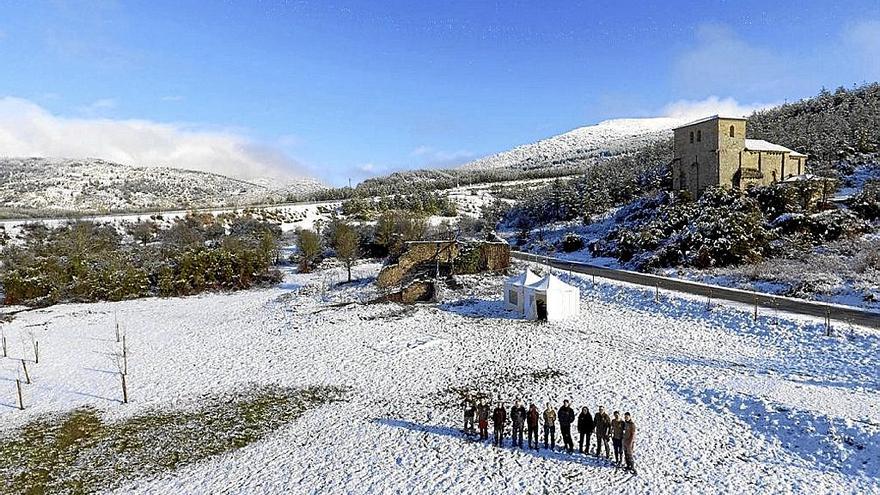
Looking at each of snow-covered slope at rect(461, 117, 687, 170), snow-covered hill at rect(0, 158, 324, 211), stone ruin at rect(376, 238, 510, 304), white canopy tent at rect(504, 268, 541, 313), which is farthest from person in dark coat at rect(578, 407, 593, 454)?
snow-covered slope at rect(461, 117, 687, 170)

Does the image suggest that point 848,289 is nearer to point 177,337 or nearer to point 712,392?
point 712,392

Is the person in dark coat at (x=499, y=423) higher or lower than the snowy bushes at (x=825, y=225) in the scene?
lower

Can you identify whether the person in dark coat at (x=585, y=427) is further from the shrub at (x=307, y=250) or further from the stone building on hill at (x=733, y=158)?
the stone building on hill at (x=733, y=158)

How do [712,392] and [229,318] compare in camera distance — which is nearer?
[712,392]

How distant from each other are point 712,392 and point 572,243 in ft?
107

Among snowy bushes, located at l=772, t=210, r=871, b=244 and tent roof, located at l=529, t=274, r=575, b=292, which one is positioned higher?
snowy bushes, located at l=772, t=210, r=871, b=244

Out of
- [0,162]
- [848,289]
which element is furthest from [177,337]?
[0,162]

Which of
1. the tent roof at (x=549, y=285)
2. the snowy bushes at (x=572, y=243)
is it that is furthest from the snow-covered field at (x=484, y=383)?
the snowy bushes at (x=572, y=243)

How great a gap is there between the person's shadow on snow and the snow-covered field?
63mm

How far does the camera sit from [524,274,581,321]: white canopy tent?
24859mm

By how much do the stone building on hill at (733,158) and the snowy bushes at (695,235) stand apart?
→ 276cm

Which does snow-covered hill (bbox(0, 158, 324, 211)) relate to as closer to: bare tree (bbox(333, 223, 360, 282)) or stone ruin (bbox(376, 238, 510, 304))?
bare tree (bbox(333, 223, 360, 282))

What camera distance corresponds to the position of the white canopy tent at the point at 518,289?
26.3m

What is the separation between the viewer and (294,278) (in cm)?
4256
